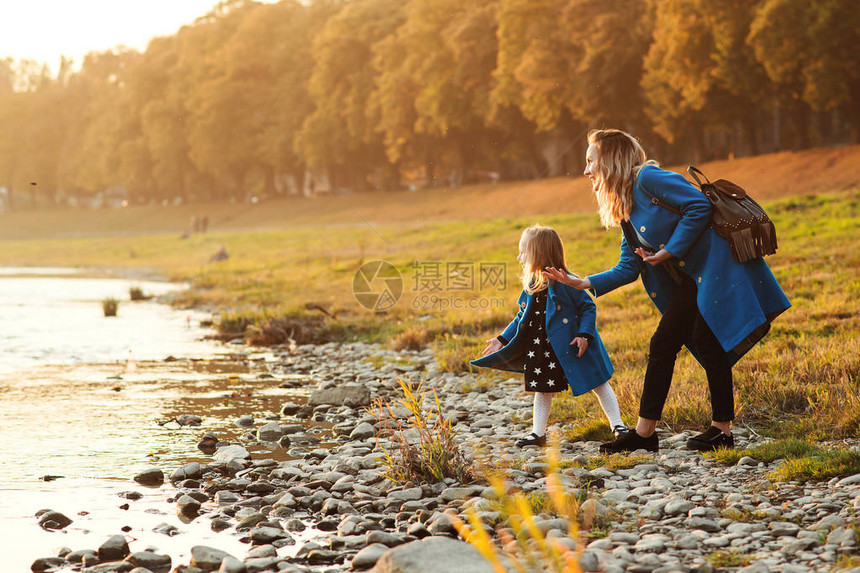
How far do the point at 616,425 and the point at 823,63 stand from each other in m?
26.9

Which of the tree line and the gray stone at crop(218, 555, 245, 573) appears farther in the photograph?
the tree line

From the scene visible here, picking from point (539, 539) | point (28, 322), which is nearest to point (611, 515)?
point (539, 539)

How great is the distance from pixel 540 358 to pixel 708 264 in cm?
135

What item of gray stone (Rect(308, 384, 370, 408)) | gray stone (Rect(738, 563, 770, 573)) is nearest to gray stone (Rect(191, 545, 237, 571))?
gray stone (Rect(738, 563, 770, 573))

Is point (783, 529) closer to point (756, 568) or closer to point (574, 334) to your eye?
point (756, 568)

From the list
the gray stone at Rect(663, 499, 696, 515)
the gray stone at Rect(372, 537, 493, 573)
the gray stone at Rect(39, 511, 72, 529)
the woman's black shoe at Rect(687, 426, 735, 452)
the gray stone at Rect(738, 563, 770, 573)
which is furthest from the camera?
the woman's black shoe at Rect(687, 426, 735, 452)

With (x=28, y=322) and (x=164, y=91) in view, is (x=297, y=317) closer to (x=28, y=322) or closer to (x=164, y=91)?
(x=28, y=322)

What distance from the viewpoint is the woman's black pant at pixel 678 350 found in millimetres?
5602

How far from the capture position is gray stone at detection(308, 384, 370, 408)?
26.4 ft

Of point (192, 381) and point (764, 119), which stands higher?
point (764, 119)

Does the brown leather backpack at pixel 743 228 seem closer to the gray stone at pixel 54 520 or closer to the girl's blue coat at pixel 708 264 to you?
the girl's blue coat at pixel 708 264

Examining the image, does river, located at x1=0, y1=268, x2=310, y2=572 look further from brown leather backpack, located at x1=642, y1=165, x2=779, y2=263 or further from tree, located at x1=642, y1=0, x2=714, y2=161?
tree, located at x1=642, y1=0, x2=714, y2=161

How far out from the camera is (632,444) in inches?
229

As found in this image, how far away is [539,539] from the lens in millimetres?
4254
